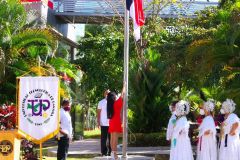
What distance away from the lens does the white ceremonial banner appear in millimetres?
10914

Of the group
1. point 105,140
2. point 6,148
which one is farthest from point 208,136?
point 6,148

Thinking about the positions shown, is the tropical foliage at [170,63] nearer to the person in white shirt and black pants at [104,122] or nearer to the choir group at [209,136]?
the choir group at [209,136]

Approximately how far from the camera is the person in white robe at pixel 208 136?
13023 millimetres

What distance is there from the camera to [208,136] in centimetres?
1325

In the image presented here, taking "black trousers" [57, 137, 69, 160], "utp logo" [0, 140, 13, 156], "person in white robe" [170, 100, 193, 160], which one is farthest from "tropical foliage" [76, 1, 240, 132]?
"utp logo" [0, 140, 13, 156]

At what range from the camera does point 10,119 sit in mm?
13961

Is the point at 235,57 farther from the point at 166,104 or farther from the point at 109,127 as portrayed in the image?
the point at 166,104

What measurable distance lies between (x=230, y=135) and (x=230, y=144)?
200 mm

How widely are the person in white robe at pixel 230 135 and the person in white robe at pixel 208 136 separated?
22 centimetres

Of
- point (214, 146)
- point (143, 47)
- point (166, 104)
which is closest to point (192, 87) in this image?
point (166, 104)

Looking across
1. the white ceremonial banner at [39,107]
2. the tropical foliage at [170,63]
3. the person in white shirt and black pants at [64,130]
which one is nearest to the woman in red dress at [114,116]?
the person in white shirt and black pants at [64,130]

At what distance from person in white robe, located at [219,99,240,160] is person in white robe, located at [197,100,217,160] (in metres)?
0.22

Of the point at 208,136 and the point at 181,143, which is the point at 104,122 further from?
the point at 208,136

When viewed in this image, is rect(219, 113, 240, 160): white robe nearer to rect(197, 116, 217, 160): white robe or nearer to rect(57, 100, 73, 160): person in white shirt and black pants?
rect(197, 116, 217, 160): white robe
